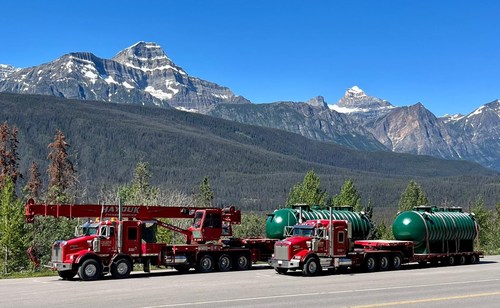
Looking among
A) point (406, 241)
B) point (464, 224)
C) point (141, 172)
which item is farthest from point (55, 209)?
point (141, 172)

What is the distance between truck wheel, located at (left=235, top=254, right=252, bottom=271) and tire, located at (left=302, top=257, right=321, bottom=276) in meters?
4.94

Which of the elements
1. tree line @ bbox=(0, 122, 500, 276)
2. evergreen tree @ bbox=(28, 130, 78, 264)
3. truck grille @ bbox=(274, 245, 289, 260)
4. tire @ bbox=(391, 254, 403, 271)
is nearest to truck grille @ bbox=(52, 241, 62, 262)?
tree line @ bbox=(0, 122, 500, 276)

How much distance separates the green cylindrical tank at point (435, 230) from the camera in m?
41.8

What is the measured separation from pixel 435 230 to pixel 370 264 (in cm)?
620

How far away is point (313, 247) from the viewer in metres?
36.0

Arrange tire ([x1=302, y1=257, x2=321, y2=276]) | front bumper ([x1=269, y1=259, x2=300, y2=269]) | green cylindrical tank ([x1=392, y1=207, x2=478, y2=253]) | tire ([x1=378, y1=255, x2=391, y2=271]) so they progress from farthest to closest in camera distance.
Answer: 1. green cylindrical tank ([x1=392, y1=207, x2=478, y2=253])
2. tire ([x1=378, y1=255, x2=391, y2=271])
3. tire ([x1=302, y1=257, x2=321, y2=276])
4. front bumper ([x1=269, y1=259, x2=300, y2=269])

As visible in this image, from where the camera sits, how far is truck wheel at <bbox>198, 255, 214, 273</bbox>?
3772 cm

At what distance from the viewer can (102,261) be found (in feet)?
113

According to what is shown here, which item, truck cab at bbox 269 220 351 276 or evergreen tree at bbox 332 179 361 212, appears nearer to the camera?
truck cab at bbox 269 220 351 276

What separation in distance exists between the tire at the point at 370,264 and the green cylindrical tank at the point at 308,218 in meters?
5.27

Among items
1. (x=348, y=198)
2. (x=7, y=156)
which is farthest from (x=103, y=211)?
(x=348, y=198)

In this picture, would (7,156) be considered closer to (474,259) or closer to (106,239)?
(106,239)

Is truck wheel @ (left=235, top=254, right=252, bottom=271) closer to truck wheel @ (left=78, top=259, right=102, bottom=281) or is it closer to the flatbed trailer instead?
the flatbed trailer

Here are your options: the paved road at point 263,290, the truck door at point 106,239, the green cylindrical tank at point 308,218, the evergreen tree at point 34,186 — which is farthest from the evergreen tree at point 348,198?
the truck door at point 106,239
